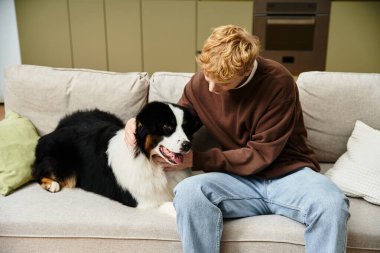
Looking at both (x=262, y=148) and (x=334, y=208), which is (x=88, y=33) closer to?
(x=262, y=148)

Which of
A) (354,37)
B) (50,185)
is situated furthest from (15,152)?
Answer: (354,37)

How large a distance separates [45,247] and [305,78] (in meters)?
1.54

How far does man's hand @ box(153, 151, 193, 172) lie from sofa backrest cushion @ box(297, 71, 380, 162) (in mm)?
763

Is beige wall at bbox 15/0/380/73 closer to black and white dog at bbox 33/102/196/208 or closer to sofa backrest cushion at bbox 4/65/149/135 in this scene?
sofa backrest cushion at bbox 4/65/149/135

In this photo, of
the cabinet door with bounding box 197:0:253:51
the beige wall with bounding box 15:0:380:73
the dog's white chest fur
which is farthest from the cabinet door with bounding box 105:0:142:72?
the dog's white chest fur

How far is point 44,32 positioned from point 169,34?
1.42 metres

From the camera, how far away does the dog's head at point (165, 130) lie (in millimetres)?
1633

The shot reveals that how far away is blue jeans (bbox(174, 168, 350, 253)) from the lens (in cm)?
146

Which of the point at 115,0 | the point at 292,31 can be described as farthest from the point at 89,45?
the point at 292,31

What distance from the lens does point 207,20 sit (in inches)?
166

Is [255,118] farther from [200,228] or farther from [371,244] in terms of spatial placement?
[371,244]

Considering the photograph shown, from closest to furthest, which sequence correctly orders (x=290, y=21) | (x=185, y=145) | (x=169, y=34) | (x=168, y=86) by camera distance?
(x=185, y=145) → (x=168, y=86) → (x=290, y=21) → (x=169, y=34)

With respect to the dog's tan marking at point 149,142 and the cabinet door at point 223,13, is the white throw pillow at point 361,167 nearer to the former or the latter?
the dog's tan marking at point 149,142

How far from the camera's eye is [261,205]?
1667mm
